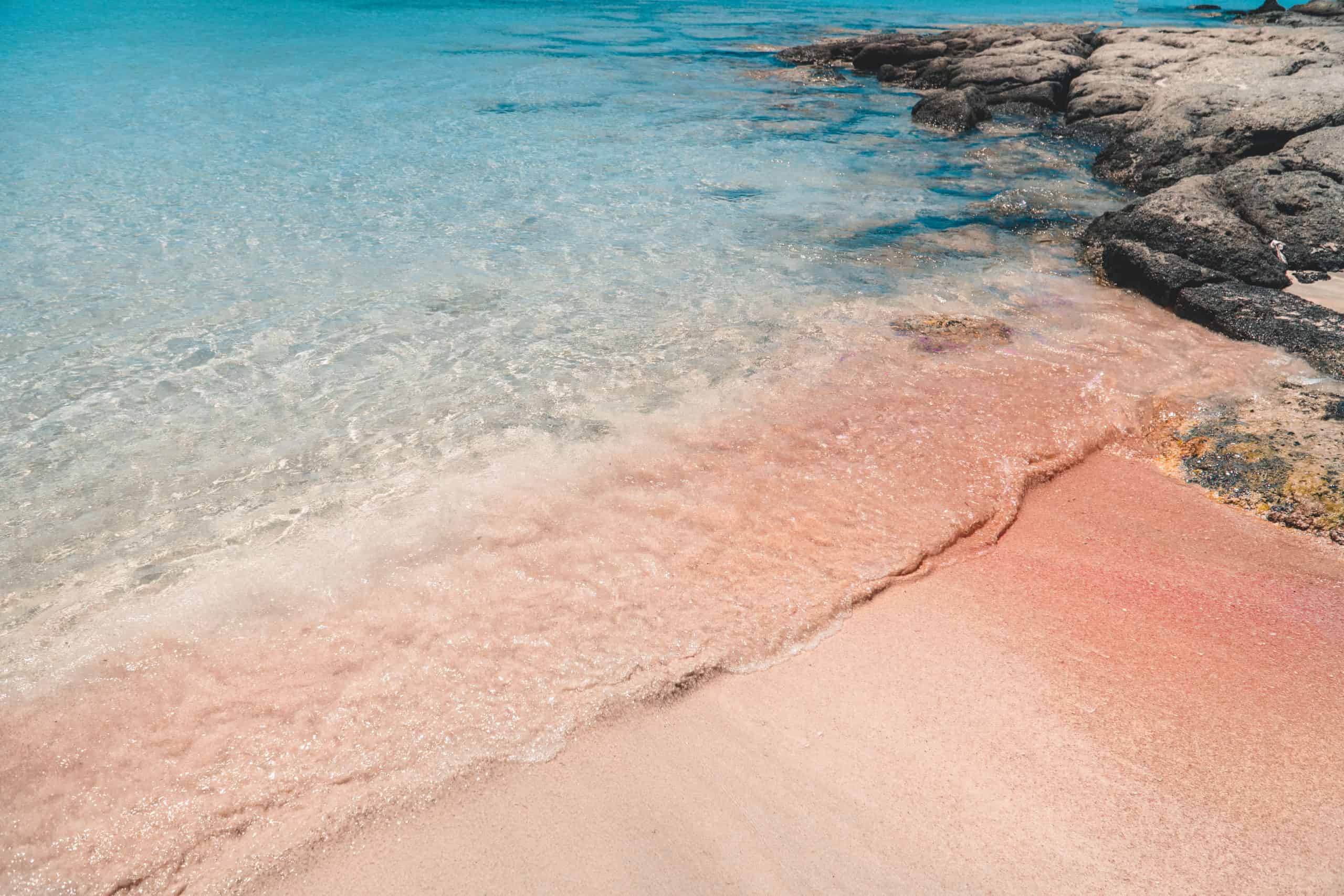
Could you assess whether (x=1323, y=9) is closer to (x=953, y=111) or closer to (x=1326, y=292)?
(x=953, y=111)

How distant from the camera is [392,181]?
369 inches

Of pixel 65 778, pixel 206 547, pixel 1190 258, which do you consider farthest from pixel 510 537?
pixel 1190 258

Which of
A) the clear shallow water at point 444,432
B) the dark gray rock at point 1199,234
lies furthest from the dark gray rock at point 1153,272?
the clear shallow water at point 444,432

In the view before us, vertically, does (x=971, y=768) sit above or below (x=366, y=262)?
below

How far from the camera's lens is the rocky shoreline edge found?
4453 mm

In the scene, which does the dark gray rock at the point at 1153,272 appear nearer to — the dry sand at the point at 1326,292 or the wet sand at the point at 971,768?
the dry sand at the point at 1326,292

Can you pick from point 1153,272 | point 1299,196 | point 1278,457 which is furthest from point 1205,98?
point 1278,457

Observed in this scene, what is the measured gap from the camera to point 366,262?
7.16 m

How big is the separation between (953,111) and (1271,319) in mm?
9144

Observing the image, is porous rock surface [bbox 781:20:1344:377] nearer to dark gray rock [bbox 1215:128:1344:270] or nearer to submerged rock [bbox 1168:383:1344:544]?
dark gray rock [bbox 1215:128:1344:270]

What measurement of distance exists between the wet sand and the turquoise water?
2.23m

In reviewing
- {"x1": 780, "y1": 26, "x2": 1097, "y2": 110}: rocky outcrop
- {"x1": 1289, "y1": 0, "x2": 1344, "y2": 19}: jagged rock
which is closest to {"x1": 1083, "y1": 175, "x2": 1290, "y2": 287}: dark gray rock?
{"x1": 780, "y1": 26, "x2": 1097, "y2": 110}: rocky outcrop

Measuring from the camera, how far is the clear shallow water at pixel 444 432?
115 inches

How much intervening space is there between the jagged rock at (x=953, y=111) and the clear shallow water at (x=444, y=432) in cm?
299
